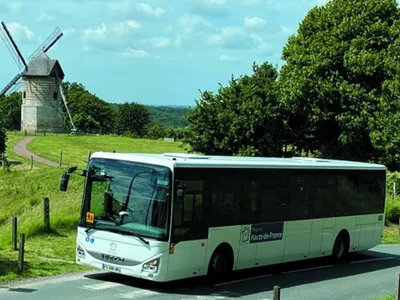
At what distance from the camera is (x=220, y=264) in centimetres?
1569

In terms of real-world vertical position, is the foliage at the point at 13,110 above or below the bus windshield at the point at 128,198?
above

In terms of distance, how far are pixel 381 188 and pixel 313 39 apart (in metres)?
19.0

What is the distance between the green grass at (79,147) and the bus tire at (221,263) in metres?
43.1

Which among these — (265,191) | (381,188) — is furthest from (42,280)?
(381,188)

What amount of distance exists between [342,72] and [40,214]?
20504 millimetres

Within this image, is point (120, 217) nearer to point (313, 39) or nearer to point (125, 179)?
point (125, 179)

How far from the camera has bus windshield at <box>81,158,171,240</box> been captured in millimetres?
14102

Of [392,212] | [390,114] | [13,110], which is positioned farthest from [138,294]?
[13,110]

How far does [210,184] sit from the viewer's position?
15273 millimetres

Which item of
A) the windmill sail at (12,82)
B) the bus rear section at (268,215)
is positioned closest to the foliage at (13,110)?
the windmill sail at (12,82)

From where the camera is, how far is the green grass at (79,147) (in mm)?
64062

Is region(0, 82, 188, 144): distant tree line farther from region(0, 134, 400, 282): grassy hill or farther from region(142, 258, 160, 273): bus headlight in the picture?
region(142, 258, 160, 273): bus headlight

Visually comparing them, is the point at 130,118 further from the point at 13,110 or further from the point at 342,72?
the point at 342,72

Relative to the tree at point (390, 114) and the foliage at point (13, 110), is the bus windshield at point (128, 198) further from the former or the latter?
the foliage at point (13, 110)
